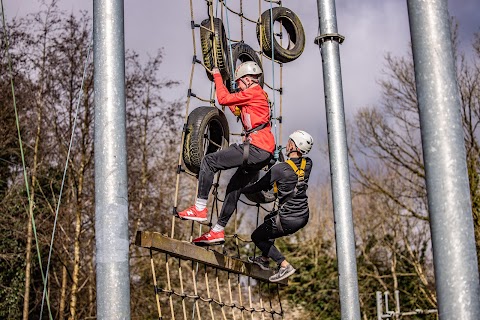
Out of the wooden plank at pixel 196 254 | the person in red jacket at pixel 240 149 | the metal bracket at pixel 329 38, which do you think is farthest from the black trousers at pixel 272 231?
the metal bracket at pixel 329 38

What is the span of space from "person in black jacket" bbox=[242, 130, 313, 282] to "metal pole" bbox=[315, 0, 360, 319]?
0.51m

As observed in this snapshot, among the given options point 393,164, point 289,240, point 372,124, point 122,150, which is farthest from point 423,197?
point 122,150

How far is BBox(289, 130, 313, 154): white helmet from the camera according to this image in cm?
581

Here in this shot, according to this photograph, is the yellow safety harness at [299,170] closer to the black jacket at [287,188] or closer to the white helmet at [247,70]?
the black jacket at [287,188]

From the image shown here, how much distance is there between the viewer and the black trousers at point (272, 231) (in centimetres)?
593

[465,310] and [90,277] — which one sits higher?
[90,277]

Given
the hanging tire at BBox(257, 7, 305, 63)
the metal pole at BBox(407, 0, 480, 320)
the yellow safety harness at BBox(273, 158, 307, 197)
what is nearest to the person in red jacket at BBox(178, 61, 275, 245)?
the yellow safety harness at BBox(273, 158, 307, 197)

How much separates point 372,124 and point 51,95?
8023mm

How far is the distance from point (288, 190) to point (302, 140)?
388 mm

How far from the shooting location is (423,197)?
17578mm

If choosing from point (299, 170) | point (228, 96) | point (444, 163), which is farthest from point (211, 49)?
point (444, 163)

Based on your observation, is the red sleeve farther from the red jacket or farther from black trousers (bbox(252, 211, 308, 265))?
Answer: black trousers (bbox(252, 211, 308, 265))

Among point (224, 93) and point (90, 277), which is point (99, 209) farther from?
point (90, 277)

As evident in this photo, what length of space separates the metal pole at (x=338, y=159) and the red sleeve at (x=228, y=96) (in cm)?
56
